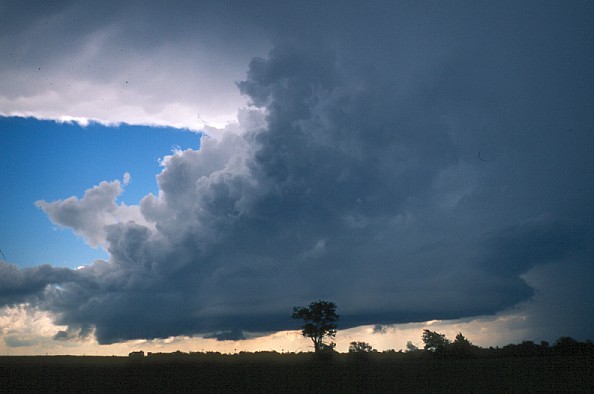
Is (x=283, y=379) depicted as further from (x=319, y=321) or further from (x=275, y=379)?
(x=319, y=321)

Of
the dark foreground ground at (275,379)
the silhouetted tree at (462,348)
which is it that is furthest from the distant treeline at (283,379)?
the silhouetted tree at (462,348)

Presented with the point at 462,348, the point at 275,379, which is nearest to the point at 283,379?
the point at 275,379

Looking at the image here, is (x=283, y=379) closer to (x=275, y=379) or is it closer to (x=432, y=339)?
(x=275, y=379)

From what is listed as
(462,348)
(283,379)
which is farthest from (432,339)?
Answer: (283,379)

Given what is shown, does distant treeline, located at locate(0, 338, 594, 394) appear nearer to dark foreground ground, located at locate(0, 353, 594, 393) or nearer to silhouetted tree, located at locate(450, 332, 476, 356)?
dark foreground ground, located at locate(0, 353, 594, 393)

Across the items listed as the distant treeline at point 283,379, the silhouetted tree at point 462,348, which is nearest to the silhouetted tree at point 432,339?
the silhouetted tree at point 462,348

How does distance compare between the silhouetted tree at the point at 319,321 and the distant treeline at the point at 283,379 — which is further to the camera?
the silhouetted tree at the point at 319,321

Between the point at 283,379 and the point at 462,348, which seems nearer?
the point at 283,379

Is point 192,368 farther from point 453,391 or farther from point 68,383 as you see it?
point 453,391

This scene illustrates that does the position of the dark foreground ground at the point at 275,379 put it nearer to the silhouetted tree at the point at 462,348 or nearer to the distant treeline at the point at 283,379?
the distant treeline at the point at 283,379

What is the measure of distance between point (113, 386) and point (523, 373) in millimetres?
58352

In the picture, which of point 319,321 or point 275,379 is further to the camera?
point 319,321

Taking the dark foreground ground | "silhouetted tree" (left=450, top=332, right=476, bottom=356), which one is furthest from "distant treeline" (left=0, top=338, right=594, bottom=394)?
"silhouetted tree" (left=450, top=332, right=476, bottom=356)

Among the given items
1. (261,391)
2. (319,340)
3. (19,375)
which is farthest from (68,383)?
(319,340)
